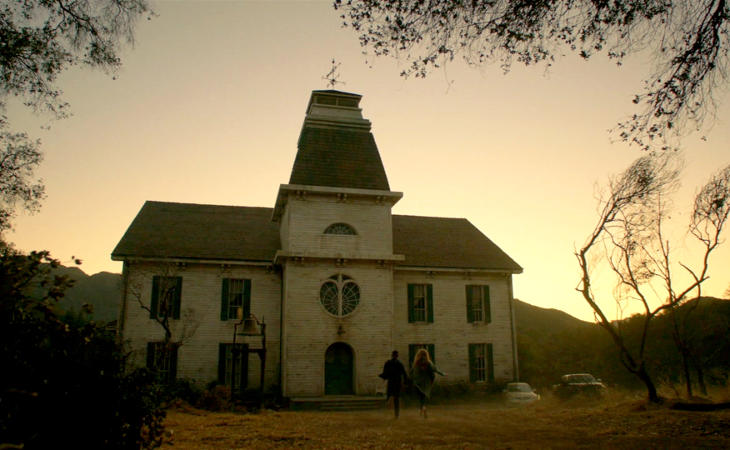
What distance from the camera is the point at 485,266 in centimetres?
2769

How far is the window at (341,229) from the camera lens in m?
24.3

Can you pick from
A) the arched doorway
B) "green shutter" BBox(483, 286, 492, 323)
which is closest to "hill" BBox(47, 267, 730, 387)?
"green shutter" BBox(483, 286, 492, 323)

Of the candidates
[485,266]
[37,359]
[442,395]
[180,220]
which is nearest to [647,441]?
[37,359]

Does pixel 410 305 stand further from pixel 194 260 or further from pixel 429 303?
pixel 194 260

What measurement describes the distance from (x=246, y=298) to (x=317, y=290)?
11.0 feet

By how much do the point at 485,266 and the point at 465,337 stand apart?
3.43 metres

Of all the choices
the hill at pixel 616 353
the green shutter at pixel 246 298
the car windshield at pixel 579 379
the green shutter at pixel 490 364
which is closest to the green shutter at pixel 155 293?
the hill at pixel 616 353

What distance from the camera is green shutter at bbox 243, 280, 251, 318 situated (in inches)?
966

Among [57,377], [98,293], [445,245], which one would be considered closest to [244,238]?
[445,245]

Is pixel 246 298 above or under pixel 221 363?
above

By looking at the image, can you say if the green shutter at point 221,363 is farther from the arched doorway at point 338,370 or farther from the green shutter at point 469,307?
the green shutter at point 469,307

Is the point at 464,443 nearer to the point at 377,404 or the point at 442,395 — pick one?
the point at 377,404

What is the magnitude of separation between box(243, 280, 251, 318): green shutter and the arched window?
4.21m

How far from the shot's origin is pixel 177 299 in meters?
24.1
